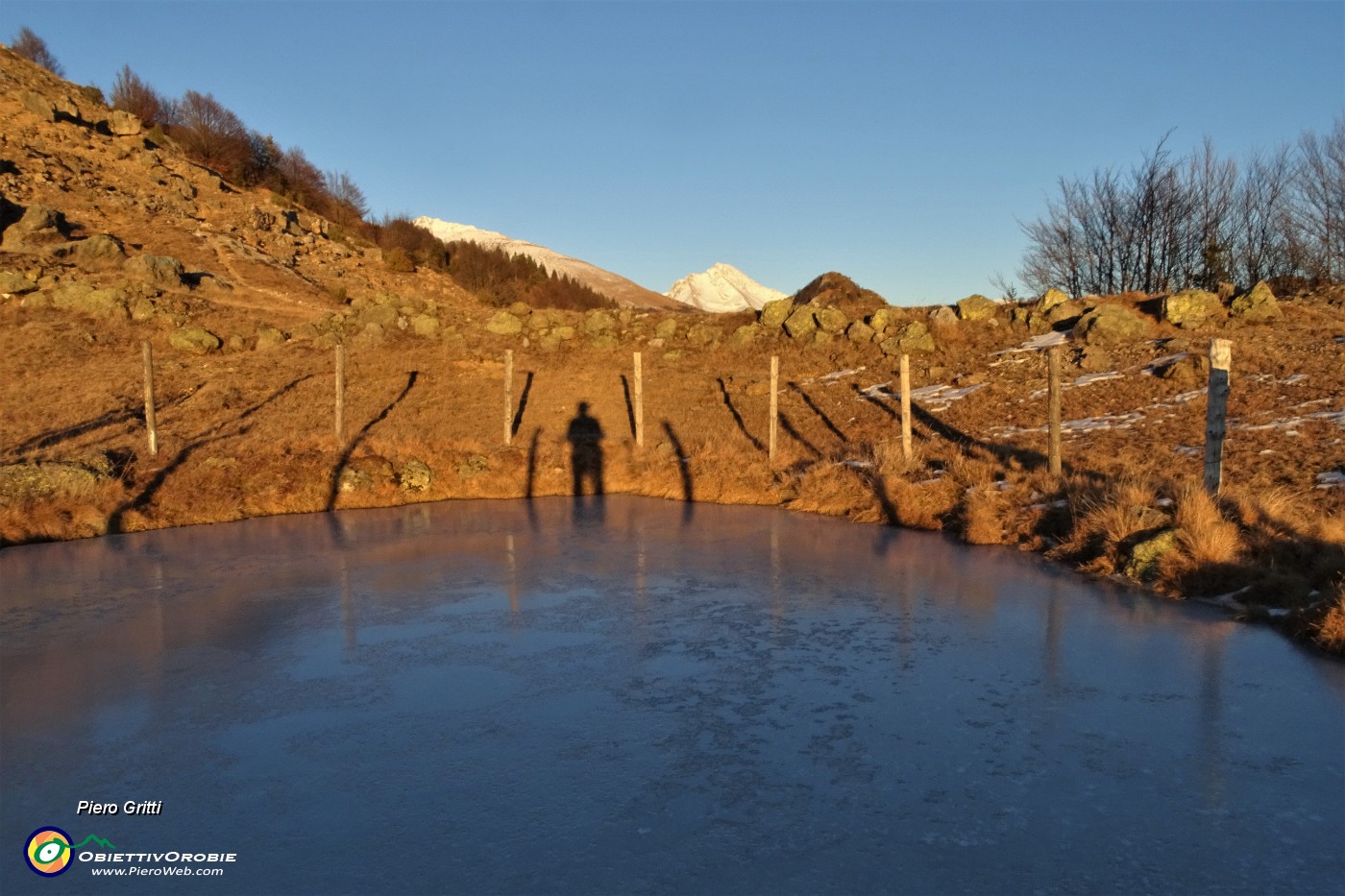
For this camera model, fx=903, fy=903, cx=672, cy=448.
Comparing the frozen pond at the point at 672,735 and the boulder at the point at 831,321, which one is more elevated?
the boulder at the point at 831,321

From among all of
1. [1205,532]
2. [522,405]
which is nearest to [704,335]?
[522,405]

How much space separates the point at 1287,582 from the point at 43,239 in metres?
40.5

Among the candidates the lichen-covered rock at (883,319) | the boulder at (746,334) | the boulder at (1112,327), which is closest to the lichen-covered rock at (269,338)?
the boulder at (746,334)

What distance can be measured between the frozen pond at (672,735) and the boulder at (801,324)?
71.8 ft

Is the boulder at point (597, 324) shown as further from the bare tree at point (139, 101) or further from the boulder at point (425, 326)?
the bare tree at point (139, 101)

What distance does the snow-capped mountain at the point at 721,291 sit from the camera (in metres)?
170

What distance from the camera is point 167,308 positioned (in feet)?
102

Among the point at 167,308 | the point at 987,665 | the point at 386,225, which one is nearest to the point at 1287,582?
the point at 987,665

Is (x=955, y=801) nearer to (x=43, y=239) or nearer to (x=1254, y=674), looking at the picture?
Result: (x=1254, y=674)

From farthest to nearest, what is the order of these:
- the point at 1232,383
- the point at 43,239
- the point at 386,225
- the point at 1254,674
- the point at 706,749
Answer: the point at 386,225
the point at 43,239
the point at 1232,383
the point at 1254,674
the point at 706,749

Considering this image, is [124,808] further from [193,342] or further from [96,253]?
[96,253]

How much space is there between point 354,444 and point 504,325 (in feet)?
47.5

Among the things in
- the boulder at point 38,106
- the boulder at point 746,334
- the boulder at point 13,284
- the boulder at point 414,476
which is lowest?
the boulder at point 414,476

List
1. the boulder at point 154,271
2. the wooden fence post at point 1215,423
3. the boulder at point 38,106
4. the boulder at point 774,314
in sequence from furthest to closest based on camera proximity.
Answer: the boulder at point 38,106 → the boulder at point 154,271 → the boulder at point 774,314 → the wooden fence post at point 1215,423
